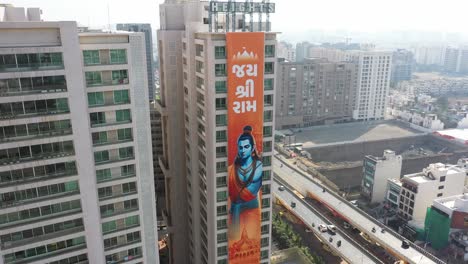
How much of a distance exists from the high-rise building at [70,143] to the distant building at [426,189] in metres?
55.5

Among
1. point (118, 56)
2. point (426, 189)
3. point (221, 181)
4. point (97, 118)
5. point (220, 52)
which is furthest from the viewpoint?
point (426, 189)

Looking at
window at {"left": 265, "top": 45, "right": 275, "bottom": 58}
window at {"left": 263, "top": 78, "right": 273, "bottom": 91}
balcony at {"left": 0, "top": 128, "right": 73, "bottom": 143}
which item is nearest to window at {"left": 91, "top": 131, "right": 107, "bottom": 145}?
balcony at {"left": 0, "top": 128, "right": 73, "bottom": 143}

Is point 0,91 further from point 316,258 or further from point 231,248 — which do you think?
point 316,258

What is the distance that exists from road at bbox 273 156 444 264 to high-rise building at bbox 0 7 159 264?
39.8 metres

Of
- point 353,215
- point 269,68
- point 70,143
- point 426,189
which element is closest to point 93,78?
point 70,143

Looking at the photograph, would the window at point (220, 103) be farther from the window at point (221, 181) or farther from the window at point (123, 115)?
the window at point (123, 115)

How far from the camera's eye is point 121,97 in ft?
91.4

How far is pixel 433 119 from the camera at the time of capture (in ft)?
418

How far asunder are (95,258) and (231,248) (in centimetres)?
1597

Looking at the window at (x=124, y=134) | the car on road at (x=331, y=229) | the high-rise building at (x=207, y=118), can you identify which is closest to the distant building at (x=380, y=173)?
the car on road at (x=331, y=229)

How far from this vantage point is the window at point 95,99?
88.8 feet

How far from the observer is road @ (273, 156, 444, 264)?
5250 cm

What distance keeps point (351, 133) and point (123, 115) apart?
108 metres

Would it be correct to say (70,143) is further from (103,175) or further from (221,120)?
(221,120)
